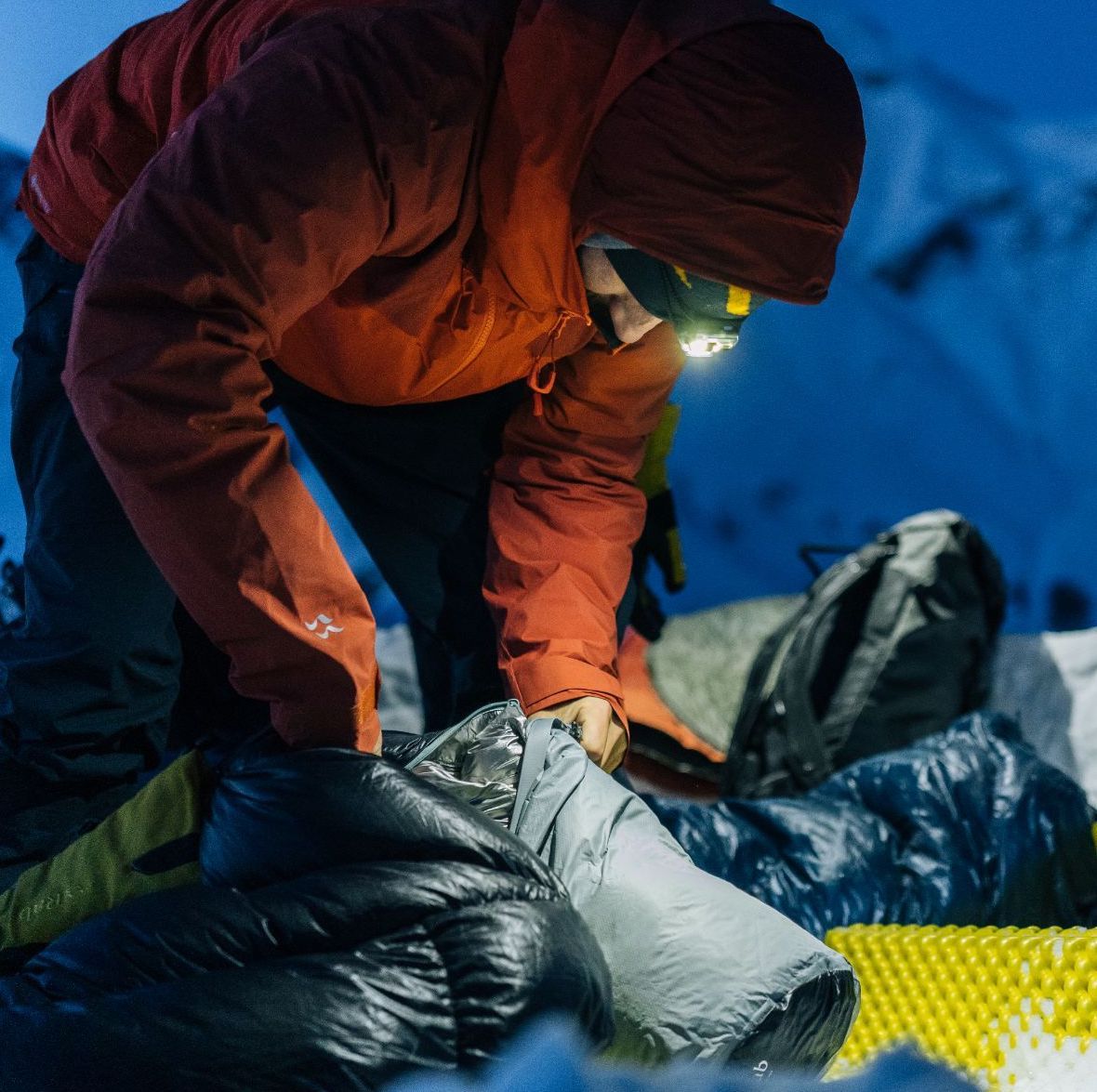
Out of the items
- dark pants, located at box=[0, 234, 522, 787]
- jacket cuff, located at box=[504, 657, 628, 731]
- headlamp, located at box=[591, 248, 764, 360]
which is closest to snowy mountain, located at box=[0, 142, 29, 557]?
dark pants, located at box=[0, 234, 522, 787]

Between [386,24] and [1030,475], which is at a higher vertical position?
[386,24]

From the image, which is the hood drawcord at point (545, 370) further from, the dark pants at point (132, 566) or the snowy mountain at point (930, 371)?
the snowy mountain at point (930, 371)

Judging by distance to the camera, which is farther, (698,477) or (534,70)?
(698,477)

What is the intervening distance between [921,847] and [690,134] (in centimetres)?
74

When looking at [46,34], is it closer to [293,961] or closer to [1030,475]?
[293,961]

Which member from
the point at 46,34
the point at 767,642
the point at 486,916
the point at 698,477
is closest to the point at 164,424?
the point at 486,916

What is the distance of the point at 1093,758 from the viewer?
1.65 metres

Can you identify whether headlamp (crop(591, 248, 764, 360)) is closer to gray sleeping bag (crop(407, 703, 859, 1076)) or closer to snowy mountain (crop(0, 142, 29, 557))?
gray sleeping bag (crop(407, 703, 859, 1076))

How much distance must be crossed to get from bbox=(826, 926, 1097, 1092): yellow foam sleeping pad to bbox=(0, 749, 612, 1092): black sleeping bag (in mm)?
312

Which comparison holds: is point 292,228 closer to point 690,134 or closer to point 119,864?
point 690,134

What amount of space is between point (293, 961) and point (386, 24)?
23.4 inches

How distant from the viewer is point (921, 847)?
127cm

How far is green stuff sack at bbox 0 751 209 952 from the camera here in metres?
0.82

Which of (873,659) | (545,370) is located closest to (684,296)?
(545,370)
